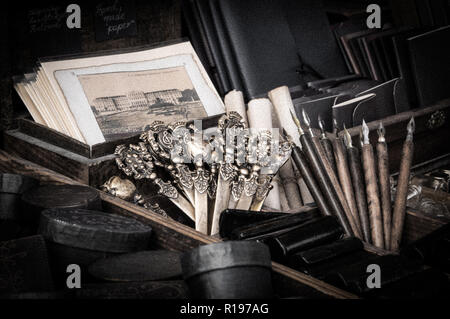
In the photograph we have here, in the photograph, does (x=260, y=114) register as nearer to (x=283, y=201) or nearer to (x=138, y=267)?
(x=283, y=201)

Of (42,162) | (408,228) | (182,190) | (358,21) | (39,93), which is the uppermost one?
(358,21)

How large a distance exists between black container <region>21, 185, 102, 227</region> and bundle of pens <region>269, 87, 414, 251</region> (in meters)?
0.72

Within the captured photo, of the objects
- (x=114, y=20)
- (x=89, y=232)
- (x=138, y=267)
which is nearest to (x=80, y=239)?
(x=89, y=232)

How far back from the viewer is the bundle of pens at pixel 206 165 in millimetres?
1847

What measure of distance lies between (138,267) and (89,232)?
157 mm

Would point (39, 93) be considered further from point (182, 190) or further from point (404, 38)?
point (404, 38)

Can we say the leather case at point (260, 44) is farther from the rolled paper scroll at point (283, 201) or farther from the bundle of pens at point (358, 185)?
the bundle of pens at point (358, 185)

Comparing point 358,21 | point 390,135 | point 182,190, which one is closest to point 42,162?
point 182,190

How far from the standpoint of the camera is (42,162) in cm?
205

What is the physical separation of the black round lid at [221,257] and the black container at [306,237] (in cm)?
29

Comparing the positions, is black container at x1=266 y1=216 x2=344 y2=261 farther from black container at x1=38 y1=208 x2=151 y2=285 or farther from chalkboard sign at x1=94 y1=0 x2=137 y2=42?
chalkboard sign at x1=94 y1=0 x2=137 y2=42
